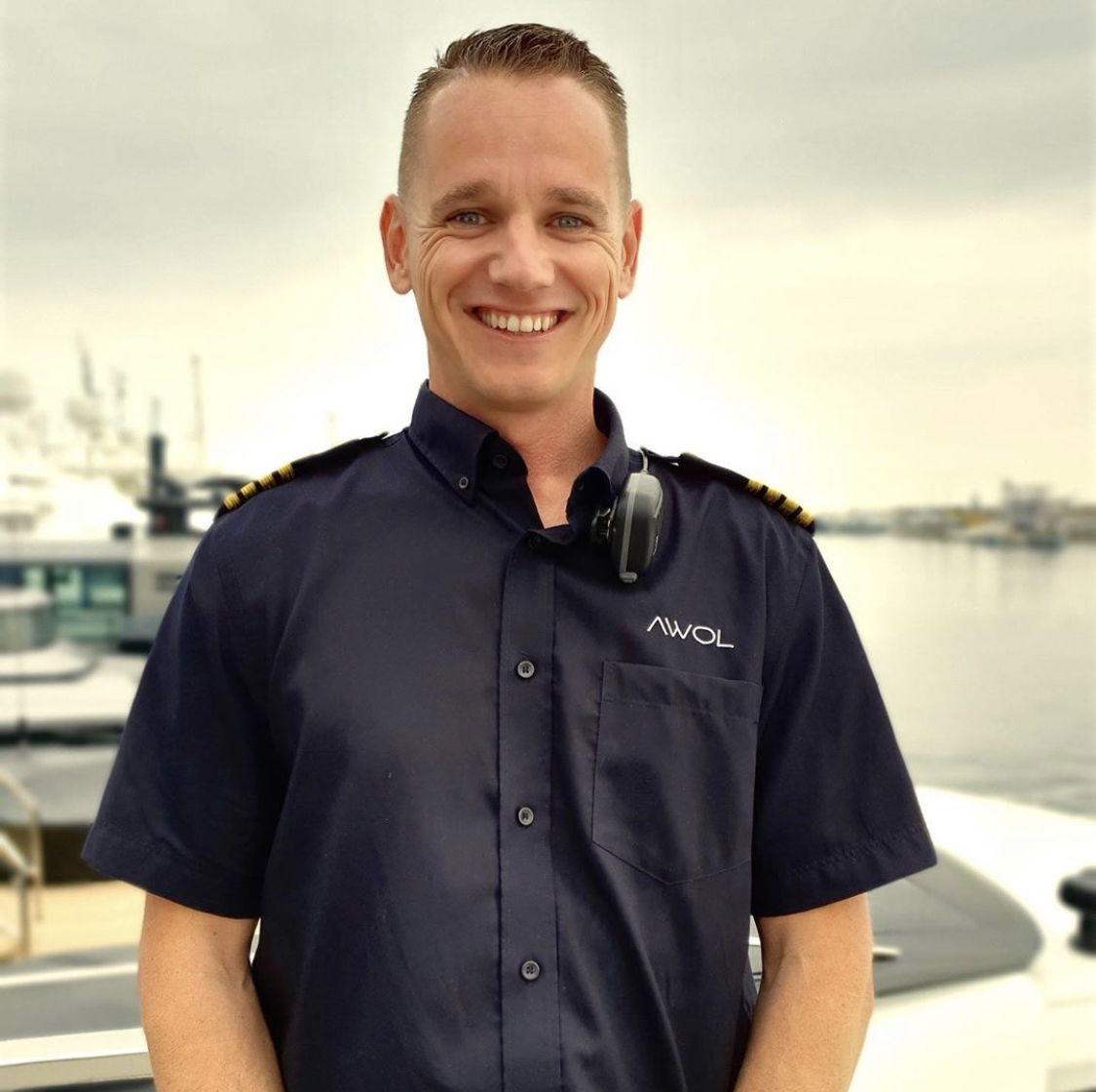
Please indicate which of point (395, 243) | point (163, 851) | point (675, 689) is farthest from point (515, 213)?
point (163, 851)

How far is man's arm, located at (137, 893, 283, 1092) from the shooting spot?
0.79 m

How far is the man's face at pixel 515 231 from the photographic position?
0.82 m

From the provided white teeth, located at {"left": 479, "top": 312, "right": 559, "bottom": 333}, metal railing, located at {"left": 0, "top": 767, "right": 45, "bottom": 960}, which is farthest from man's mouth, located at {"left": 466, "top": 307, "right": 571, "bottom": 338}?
metal railing, located at {"left": 0, "top": 767, "right": 45, "bottom": 960}

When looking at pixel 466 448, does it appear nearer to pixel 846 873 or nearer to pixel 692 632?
pixel 692 632

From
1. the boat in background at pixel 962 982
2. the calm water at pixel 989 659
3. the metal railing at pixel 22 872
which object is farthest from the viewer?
the metal railing at pixel 22 872

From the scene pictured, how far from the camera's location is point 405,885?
762mm

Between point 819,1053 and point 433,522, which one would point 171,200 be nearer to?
point 433,522

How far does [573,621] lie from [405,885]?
8.0 inches

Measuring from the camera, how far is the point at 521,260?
2.65ft

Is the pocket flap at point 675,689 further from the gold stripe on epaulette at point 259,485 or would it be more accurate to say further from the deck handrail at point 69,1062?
the deck handrail at point 69,1062

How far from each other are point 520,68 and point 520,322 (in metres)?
0.18

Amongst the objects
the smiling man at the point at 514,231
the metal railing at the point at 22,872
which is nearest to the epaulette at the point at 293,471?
the smiling man at the point at 514,231

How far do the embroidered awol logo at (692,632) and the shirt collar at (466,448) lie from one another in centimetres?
10

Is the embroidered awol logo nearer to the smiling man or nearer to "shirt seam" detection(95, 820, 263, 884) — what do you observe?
the smiling man
